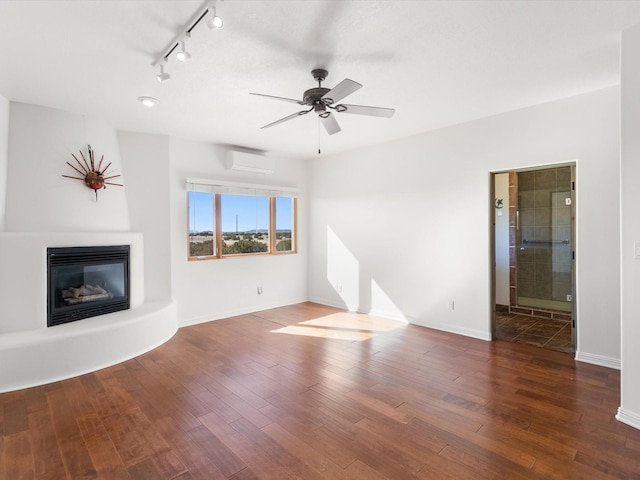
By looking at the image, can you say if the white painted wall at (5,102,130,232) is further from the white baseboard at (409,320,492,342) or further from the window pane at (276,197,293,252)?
the white baseboard at (409,320,492,342)

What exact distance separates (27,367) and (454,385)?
3.74 metres

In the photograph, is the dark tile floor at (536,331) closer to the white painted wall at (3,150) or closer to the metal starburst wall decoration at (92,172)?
the metal starburst wall decoration at (92,172)

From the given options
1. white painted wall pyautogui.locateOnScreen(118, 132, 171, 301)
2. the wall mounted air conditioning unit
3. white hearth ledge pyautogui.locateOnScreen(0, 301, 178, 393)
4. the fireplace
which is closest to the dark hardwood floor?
white hearth ledge pyautogui.locateOnScreen(0, 301, 178, 393)

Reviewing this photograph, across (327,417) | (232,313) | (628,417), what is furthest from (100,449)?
(628,417)

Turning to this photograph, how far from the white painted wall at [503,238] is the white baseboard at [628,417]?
11.2ft

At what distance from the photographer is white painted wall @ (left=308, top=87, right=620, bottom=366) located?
3.37m

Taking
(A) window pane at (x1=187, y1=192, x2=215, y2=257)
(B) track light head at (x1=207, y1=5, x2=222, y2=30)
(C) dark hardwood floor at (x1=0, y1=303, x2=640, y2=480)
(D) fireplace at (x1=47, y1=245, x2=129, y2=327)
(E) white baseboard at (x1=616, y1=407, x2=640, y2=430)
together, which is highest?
(B) track light head at (x1=207, y1=5, x2=222, y2=30)

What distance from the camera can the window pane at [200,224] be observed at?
16.6 feet

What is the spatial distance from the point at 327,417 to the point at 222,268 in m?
3.34

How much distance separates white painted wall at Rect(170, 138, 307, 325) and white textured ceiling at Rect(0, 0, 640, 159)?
1.13m

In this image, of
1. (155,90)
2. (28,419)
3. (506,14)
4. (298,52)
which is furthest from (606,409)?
(155,90)

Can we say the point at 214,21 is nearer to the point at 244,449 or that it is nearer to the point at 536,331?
the point at 244,449

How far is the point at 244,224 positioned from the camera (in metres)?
5.65

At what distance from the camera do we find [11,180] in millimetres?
3432
